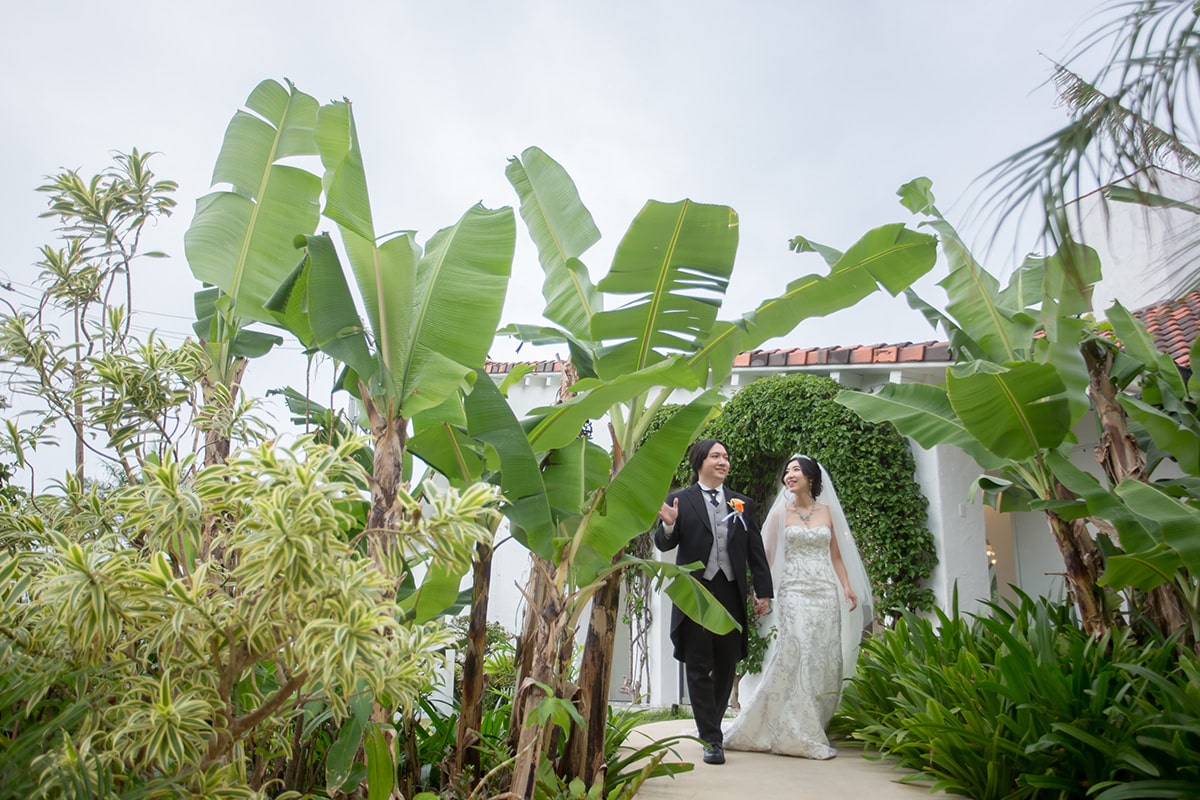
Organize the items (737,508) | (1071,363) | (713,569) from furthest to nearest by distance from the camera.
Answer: (737,508), (713,569), (1071,363)

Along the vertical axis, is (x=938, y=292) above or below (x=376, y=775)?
above

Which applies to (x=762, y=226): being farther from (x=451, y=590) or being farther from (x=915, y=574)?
(x=915, y=574)

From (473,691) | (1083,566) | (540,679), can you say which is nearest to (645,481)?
(540,679)

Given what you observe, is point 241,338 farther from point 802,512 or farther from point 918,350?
point 918,350

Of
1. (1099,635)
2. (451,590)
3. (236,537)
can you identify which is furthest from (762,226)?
(1099,635)

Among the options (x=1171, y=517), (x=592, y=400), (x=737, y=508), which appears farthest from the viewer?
(x=737, y=508)

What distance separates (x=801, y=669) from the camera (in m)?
6.34

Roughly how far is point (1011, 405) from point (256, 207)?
4.00 m

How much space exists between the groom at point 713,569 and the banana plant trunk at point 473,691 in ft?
6.00

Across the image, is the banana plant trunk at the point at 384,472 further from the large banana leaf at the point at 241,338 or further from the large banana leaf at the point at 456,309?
the large banana leaf at the point at 241,338

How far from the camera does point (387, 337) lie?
3.16 meters

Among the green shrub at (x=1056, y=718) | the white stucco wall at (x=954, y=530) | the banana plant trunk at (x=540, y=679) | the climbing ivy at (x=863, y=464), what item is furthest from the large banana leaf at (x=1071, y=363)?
the white stucco wall at (x=954, y=530)

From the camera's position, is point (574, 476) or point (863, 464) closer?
point (574, 476)

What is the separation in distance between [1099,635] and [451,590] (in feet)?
13.0
